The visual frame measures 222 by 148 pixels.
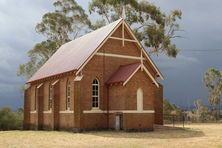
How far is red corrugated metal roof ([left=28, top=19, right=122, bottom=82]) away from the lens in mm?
35344

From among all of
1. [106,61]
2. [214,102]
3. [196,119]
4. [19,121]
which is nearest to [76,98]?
[106,61]

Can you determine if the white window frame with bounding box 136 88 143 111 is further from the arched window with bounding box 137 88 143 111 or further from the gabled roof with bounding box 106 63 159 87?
the gabled roof with bounding box 106 63 159 87

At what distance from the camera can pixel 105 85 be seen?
35.3 metres

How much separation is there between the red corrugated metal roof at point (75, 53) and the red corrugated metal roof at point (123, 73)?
3003mm

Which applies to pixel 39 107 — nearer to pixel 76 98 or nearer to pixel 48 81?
pixel 48 81

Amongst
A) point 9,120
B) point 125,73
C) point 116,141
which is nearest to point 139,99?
point 125,73

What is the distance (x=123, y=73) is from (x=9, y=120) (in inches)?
857

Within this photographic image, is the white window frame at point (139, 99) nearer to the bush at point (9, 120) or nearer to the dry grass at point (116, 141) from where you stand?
the dry grass at point (116, 141)

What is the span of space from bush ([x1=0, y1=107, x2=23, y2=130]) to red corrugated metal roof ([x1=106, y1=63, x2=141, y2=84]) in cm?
1918

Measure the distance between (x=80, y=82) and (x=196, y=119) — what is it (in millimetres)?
29573

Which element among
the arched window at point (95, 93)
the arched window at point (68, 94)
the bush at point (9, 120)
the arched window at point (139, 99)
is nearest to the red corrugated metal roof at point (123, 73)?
the arched window at point (95, 93)

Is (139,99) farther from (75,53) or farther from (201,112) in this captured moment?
(201,112)

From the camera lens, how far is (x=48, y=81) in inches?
1650

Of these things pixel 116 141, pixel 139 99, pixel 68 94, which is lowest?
pixel 116 141
